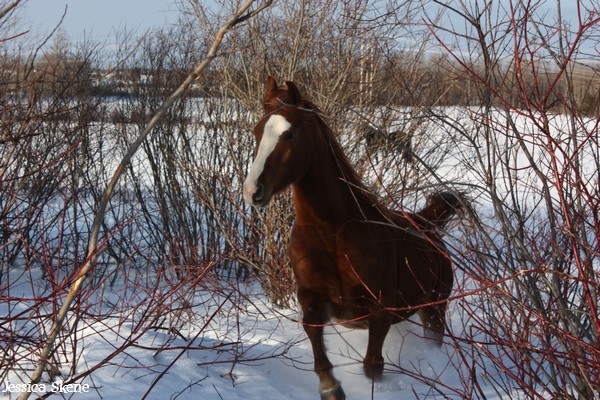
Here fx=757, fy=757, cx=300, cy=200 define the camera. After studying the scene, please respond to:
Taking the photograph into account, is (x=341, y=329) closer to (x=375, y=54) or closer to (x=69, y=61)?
(x=375, y=54)

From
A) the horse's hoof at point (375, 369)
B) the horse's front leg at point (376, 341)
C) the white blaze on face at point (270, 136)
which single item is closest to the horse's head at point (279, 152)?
the white blaze on face at point (270, 136)

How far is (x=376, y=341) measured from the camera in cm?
488

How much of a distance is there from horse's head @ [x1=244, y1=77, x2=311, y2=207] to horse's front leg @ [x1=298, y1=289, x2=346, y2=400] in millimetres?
781

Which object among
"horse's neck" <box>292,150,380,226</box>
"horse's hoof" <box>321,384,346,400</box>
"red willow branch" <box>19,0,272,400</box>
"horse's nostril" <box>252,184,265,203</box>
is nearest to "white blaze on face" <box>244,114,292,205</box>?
"horse's nostril" <box>252,184,265,203</box>

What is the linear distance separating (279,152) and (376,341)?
1.39 m

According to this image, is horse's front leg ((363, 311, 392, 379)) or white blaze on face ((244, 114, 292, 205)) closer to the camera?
white blaze on face ((244, 114, 292, 205))

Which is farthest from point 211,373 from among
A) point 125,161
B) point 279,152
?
point 125,161

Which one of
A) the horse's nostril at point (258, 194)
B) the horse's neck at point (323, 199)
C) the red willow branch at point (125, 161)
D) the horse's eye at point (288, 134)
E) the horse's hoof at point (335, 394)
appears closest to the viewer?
the red willow branch at point (125, 161)

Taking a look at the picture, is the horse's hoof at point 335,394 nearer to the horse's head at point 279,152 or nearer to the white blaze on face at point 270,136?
the horse's head at point 279,152

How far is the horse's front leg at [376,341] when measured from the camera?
15.9ft

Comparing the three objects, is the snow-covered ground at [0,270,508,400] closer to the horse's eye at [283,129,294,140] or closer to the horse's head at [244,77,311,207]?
the horse's head at [244,77,311,207]

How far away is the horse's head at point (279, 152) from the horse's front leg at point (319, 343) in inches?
30.8

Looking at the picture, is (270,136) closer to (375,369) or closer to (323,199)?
(323,199)

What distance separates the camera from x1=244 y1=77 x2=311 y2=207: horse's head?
4367 millimetres
